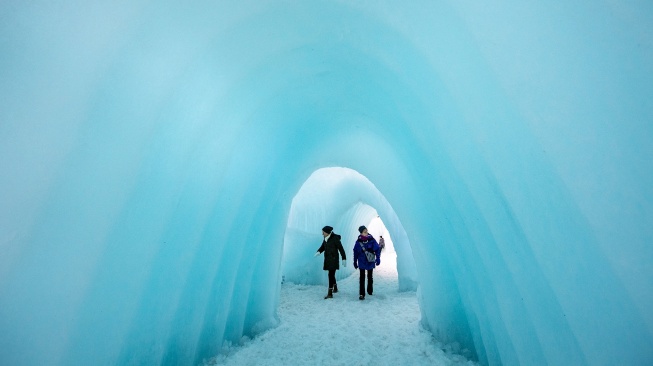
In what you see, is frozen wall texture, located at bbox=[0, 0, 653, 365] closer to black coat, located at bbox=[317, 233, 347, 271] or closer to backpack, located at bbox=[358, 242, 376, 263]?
backpack, located at bbox=[358, 242, 376, 263]

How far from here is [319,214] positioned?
1123cm

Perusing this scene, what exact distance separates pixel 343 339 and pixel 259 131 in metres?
3.75

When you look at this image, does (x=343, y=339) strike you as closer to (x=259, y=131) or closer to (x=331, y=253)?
(x=331, y=253)

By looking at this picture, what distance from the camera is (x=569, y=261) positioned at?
182 cm

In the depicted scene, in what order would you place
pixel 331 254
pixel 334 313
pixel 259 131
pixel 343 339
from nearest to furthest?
pixel 259 131, pixel 343 339, pixel 334 313, pixel 331 254

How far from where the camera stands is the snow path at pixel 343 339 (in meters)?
4.25

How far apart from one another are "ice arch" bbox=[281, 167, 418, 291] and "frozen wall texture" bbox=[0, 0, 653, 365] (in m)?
6.90

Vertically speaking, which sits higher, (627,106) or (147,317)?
(627,106)

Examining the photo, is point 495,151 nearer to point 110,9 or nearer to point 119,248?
point 110,9

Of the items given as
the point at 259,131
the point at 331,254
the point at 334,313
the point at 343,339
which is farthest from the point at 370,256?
the point at 259,131

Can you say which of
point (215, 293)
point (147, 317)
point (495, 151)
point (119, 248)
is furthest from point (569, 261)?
point (215, 293)

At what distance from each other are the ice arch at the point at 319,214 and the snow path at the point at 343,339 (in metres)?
2.74

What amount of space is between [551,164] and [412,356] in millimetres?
3687

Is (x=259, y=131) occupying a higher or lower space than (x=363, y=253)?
higher
